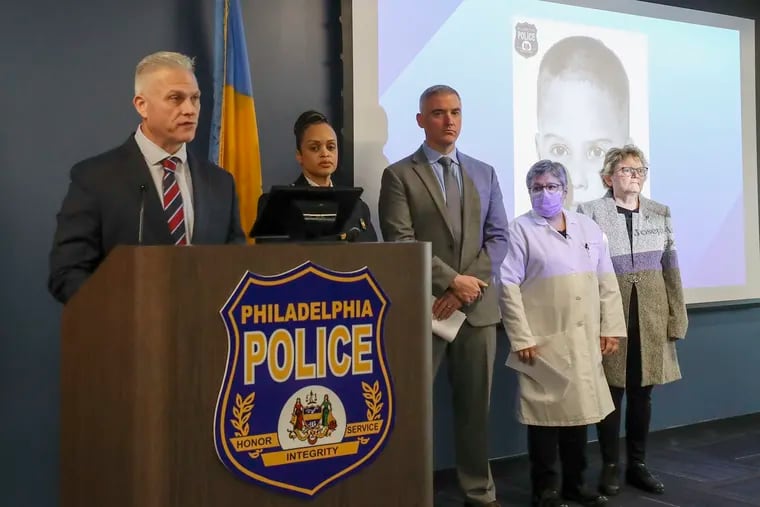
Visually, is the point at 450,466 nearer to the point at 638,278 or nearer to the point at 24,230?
the point at 638,278

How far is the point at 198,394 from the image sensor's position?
1.42 m

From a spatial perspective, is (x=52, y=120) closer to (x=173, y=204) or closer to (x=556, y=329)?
(x=173, y=204)

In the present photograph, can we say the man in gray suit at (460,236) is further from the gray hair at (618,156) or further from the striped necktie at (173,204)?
the striped necktie at (173,204)

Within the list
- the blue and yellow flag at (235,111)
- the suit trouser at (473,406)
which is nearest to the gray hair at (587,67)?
the suit trouser at (473,406)

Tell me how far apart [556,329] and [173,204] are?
1.80 metres

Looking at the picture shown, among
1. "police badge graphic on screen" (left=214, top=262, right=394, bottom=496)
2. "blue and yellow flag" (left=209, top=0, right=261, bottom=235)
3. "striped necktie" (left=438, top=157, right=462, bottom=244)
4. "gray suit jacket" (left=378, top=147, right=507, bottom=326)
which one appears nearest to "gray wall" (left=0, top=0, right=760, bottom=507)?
"blue and yellow flag" (left=209, top=0, right=261, bottom=235)

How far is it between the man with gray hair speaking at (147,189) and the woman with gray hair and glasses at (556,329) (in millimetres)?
1653

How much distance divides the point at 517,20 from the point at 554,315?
5.44 ft

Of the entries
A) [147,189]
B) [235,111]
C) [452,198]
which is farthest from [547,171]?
[147,189]

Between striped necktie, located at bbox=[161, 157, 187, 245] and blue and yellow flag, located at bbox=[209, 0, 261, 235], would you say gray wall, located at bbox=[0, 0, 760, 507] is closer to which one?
blue and yellow flag, located at bbox=[209, 0, 261, 235]

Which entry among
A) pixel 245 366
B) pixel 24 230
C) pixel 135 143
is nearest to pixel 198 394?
pixel 245 366

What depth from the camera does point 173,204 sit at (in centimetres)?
188

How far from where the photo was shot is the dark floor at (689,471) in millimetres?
3398

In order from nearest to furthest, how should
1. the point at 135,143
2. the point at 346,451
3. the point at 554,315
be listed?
1. the point at 346,451
2. the point at 135,143
3. the point at 554,315
